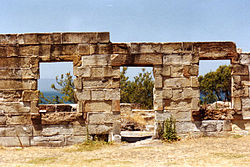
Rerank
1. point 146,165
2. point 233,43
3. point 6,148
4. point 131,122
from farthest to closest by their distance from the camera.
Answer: point 131,122 → point 233,43 → point 6,148 → point 146,165

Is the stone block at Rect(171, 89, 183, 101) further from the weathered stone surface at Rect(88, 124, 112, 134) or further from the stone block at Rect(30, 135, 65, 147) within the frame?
the stone block at Rect(30, 135, 65, 147)

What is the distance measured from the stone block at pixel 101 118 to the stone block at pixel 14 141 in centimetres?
192

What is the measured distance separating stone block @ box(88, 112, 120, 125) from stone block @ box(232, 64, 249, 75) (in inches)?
153

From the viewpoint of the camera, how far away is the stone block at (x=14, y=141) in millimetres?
8156

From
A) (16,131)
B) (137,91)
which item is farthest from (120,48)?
(137,91)

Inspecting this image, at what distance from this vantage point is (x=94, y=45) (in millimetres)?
8211

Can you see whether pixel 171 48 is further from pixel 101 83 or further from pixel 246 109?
pixel 246 109

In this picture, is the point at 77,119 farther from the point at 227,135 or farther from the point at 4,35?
the point at 227,135

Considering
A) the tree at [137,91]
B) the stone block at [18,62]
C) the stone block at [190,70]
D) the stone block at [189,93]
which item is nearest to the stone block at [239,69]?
the stone block at [190,70]

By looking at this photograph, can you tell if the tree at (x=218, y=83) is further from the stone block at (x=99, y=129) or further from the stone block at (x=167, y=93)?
the stone block at (x=99, y=129)

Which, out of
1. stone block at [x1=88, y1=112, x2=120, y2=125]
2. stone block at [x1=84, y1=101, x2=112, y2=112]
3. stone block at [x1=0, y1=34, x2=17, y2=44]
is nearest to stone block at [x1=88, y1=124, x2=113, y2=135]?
stone block at [x1=88, y1=112, x2=120, y2=125]

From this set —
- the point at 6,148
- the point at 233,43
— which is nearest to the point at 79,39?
the point at 6,148

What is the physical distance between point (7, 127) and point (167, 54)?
203 inches

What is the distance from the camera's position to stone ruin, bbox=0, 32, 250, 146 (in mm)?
8156
